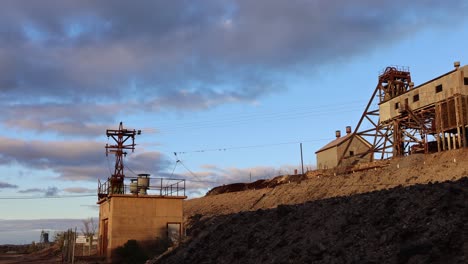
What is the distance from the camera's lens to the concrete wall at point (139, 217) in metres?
32.7

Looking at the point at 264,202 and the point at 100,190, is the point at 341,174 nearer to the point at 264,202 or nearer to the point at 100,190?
the point at 264,202

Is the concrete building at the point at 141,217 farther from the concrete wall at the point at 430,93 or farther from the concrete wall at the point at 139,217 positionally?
the concrete wall at the point at 430,93

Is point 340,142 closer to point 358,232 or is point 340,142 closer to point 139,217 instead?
point 139,217

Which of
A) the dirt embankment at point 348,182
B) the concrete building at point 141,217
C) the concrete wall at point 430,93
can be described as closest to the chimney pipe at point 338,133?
the concrete wall at point 430,93

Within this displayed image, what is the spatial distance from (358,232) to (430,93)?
40.9 metres

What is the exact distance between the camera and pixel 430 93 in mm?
51188

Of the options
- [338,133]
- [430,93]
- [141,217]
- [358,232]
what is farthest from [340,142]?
[358,232]

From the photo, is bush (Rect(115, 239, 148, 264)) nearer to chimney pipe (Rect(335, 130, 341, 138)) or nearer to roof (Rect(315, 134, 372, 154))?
roof (Rect(315, 134, 372, 154))

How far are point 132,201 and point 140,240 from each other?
2.85 metres

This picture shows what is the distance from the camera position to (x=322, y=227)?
56.6 feet

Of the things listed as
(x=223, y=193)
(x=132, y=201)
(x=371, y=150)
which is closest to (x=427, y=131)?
(x=371, y=150)

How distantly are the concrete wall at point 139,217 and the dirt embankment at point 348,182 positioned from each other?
17292 mm

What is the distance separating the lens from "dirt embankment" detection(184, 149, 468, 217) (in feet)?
131

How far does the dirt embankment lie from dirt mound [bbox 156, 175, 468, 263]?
1824 cm
